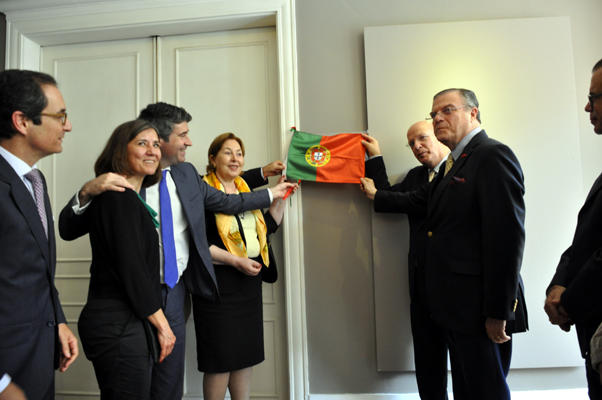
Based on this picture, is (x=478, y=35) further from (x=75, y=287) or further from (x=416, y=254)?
(x=75, y=287)

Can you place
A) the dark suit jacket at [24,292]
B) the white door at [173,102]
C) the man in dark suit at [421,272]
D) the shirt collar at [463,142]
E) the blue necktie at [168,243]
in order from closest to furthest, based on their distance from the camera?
the dark suit jacket at [24,292] < the blue necktie at [168,243] < the shirt collar at [463,142] < the man in dark suit at [421,272] < the white door at [173,102]

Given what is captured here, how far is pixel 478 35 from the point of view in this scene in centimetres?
261

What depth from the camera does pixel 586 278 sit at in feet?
4.16

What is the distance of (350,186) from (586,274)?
5.12 feet

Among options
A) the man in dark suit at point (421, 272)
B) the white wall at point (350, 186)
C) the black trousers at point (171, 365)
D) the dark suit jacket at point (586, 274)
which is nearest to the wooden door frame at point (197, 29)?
the white wall at point (350, 186)

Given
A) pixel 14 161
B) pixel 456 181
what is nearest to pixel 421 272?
pixel 456 181

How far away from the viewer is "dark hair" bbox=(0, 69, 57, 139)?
132 cm

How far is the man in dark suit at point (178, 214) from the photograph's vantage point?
159 centimetres

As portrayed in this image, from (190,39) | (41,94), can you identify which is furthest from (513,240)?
(190,39)

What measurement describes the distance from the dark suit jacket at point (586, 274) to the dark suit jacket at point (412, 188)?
0.73 meters

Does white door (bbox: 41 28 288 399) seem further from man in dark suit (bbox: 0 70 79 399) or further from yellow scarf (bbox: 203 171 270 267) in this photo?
man in dark suit (bbox: 0 70 79 399)

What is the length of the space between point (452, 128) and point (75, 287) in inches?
114

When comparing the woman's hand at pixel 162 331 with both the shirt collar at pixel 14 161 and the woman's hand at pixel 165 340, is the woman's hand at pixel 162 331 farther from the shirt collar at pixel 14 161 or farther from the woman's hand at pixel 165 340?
the shirt collar at pixel 14 161

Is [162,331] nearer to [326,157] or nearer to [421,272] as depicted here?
[421,272]
